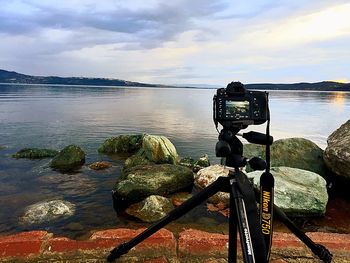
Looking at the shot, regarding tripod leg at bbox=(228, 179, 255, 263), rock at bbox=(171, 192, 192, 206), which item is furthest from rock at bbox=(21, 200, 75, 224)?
tripod leg at bbox=(228, 179, 255, 263)

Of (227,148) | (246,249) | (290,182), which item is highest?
(227,148)

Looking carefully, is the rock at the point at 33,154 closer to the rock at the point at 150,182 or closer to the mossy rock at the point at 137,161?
the mossy rock at the point at 137,161

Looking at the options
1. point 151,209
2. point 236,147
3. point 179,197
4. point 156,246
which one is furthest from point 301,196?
point 236,147

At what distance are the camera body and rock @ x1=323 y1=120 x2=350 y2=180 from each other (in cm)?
706

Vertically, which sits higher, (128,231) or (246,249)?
(246,249)

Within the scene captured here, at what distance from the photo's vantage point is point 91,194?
35.1ft

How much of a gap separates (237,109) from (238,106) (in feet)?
0.08

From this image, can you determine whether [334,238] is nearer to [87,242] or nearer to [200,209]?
[87,242]

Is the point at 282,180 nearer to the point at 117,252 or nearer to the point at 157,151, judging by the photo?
the point at 117,252

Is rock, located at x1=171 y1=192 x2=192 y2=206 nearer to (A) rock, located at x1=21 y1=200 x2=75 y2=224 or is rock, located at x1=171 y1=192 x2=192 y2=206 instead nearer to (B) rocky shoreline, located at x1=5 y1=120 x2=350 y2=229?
(B) rocky shoreline, located at x1=5 y1=120 x2=350 y2=229

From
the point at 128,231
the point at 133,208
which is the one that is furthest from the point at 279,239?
the point at 133,208

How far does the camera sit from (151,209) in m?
8.39

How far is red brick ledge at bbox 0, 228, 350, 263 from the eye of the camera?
3.35 metres

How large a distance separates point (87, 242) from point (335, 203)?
7.92 m
